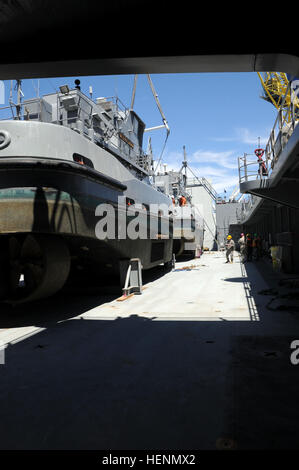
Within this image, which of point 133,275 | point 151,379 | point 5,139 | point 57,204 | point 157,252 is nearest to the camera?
point 151,379

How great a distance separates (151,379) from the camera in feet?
10.2

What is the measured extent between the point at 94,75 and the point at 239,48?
4.46 feet

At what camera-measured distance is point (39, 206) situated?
5.33 m

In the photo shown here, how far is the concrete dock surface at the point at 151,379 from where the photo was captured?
218 cm

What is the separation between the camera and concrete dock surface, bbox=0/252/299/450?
2176 millimetres

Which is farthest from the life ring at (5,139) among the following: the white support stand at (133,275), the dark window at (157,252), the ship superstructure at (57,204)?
the dark window at (157,252)

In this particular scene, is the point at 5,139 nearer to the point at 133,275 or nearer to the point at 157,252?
the point at 133,275

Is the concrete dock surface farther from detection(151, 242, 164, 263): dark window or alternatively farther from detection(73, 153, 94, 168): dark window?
detection(151, 242, 164, 263): dark window

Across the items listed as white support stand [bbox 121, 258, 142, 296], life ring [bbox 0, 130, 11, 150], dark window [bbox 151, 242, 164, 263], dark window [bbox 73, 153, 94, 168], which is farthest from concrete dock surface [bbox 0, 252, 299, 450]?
dark window [bbox 151, 242, 164, 263]

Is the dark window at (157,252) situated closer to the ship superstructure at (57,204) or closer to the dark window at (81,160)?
the ship superstructure at (57,204)

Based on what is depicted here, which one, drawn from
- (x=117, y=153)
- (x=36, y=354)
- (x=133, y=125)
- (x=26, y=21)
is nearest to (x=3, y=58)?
(x=26, y=21)

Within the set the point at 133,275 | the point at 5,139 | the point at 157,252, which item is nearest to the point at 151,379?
the point at 5,139

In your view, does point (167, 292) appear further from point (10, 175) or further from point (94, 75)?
point (94, 75)

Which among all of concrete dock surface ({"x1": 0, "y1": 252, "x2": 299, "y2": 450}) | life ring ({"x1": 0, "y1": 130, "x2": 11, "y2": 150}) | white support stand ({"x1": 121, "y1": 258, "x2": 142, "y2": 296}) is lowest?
concrete dock surface ({"x1": 0, "y1": 252, "x2": 299, "y2": 450})
